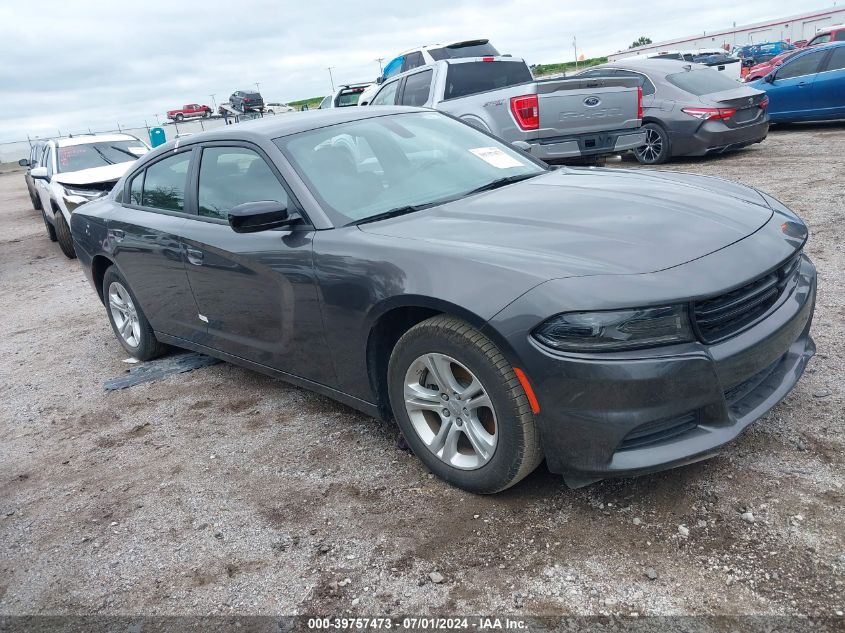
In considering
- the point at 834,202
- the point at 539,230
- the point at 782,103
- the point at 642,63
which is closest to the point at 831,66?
the point at 782,103

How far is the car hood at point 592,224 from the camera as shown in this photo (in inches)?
99.7

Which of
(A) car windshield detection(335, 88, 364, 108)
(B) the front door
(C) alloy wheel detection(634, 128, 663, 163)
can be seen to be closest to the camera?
(B) the front door

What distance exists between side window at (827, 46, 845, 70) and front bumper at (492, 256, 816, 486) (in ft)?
37.4

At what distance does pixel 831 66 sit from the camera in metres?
11.7

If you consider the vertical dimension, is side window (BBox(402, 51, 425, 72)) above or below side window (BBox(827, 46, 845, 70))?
above

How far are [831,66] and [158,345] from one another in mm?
11772

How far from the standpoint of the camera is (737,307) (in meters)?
2.52

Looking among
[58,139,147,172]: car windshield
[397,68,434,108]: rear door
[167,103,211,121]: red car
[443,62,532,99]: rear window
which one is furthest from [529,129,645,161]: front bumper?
[167,103,211,121]: red car

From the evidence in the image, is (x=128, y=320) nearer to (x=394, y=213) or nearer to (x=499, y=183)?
(x=394, y=213)

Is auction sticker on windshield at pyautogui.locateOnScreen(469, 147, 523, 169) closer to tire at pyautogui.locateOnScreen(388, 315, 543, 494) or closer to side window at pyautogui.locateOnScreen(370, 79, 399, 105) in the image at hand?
tire at pyautogui.locateOnScreen(388, 315, 543, 494)

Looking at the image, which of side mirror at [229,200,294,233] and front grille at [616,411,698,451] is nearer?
front grille at [616,411,698,451]

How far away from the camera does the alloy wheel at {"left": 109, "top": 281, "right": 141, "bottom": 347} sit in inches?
203

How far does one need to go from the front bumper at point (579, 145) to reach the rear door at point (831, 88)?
205 inches

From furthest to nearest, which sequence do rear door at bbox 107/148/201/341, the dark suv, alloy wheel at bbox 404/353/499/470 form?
1. the dark suv
2. rear door at bbox 107/148/201/341
3. alloy wheel at bbox 404/353/499/470
